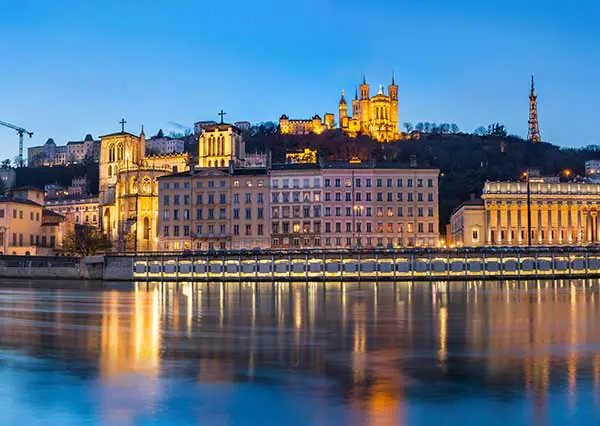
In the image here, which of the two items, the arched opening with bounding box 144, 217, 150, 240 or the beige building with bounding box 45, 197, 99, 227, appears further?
the beige building with bounding box 45, 197, 99, 227

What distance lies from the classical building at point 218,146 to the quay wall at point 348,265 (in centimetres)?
4769

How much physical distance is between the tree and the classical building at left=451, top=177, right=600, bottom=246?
5315cm

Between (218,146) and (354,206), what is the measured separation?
37513 millimetres

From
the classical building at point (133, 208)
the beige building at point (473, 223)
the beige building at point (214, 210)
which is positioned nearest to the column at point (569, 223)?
the beige building at point (473, 223)

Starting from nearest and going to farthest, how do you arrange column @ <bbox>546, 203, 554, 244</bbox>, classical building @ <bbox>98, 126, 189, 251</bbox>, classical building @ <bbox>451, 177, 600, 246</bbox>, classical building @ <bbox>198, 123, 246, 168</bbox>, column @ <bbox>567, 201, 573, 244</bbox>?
1. classical building @ <bbox>451, 177, 600, 246</bbox>
2. column @ <bbox>546, 203, 554, 244</bbox>
3. column @ <bbox>567, 201, 573, 244</bbox>
4. classical building @ <bbox>98, 126, 189, 251</bbox>
5. classical building @ <bbox>198, 123, 246, 168</bbox>

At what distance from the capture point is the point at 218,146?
142 m

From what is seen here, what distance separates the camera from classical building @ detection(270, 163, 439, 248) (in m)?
112

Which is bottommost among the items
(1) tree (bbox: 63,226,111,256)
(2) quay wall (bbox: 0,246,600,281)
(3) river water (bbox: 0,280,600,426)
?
(3) river water (bbox: 0,280,600,426)

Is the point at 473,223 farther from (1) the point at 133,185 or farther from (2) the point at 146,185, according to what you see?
(1) the point at 133,185

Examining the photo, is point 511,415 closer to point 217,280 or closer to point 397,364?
point 397,364

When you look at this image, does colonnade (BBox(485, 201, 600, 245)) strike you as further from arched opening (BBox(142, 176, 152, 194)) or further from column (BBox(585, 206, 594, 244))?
arched opening (BBox(142, 176, 152, 194))

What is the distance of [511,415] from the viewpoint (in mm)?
16266

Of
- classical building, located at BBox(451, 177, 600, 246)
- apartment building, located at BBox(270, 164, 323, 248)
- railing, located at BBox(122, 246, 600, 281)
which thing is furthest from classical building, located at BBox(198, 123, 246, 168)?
railing, located at BBox(122, 246, 600, 281)

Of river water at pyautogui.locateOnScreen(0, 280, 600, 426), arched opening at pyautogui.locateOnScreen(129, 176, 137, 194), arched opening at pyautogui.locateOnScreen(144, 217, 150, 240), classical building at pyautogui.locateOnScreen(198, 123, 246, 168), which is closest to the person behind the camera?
river water at pyautogui.locateOnScreen(0, 280, 600, 426)
